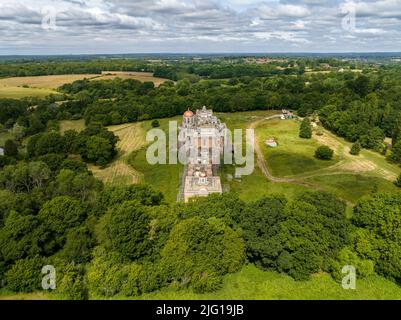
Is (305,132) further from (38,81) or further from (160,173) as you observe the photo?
(38,81)

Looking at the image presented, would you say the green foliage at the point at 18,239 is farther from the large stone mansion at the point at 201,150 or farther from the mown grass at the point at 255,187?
the mown grass at the point at 255,187

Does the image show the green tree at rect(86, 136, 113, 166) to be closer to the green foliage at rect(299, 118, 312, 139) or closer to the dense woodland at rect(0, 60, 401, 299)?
the dense woodland at rect(0, 60, 401, 299)

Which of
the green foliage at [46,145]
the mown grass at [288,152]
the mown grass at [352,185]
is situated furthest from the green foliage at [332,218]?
the green foliage at [46,145]

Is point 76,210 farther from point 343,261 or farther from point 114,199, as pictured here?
point 343,261

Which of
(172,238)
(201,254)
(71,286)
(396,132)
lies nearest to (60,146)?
(71,286)

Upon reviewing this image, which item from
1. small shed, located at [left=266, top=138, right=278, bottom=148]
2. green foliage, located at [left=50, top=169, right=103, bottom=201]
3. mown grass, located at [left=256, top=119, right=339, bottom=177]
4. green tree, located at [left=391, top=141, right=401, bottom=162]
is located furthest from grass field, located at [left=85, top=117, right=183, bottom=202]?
green tree, located at [left=391, top=141, right=401, bottom=162]

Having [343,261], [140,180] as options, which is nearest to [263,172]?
[140,180]

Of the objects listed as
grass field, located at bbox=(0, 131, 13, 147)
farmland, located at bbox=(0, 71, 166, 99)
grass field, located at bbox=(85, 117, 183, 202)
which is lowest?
grass field, located at bbox=(85, 117, 183, 202)
